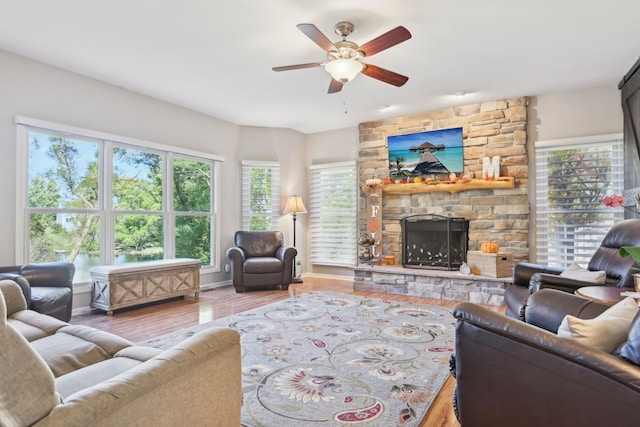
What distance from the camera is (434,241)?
5539 mm

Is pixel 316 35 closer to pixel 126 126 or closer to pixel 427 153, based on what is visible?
pixel 126 126

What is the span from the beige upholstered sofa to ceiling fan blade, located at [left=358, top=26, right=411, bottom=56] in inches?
92.6

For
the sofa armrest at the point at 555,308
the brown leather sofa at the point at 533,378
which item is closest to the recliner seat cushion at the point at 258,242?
the sofa armrest at the point at 555,308

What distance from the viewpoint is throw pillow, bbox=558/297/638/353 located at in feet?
4.42

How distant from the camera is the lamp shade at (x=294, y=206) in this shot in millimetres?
6348

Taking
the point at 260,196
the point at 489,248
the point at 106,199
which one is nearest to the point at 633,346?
the point at 489,248

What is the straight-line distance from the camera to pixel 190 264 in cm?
488

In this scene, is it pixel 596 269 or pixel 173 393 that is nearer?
pixel 173 393

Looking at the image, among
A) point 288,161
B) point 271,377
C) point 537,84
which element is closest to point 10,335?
point 271,377

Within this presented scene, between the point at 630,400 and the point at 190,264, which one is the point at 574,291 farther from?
the point at 190,264

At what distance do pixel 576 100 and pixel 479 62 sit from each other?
Result: 1897mm

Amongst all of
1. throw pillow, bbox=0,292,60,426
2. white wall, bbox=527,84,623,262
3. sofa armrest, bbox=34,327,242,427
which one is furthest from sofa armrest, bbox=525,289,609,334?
white wall, bbox=527,84,623,262

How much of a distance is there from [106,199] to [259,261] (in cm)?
223

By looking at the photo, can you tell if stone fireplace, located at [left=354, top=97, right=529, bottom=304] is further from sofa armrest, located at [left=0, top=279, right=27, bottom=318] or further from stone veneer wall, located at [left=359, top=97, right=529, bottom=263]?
sofa armrest, located at [left=0, top=279, right=27, bottom=318]
